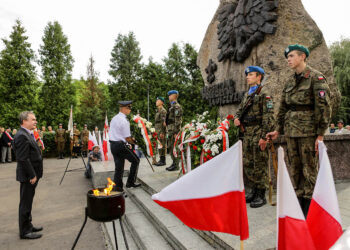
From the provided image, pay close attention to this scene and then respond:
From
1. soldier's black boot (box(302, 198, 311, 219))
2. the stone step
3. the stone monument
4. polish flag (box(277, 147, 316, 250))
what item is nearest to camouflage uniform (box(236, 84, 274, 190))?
soldier's black boot (box(302, 198, 311, 219))

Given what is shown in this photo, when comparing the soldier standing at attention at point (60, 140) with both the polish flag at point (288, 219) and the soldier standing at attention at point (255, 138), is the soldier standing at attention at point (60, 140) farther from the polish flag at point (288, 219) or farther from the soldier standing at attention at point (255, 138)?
the polish flag at point (288, 219)

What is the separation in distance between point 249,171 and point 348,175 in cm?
266

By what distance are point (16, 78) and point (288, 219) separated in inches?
1115

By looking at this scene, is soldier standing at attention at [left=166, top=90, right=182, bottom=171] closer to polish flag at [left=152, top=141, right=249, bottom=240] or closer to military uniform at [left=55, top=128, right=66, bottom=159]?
polish flag at [left=152, top=141, right=249, bottom=240]

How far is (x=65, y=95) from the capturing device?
102 feet

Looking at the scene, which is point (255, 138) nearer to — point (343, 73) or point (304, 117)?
point (304, 117)

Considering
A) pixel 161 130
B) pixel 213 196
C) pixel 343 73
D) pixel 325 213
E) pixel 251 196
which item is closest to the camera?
pixel 325 213

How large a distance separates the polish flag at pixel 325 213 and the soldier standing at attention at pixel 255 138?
5.59ft

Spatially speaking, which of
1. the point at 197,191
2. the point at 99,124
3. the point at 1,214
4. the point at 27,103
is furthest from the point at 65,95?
the point at 197,191

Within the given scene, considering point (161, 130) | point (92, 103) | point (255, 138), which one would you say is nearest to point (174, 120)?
point (161, 130)

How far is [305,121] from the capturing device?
3.38 m

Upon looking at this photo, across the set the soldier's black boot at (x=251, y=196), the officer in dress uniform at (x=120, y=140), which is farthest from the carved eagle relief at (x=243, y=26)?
the soldier's black boot at (x=251, y=196)

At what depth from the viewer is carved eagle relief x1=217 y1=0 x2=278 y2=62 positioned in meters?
4.84

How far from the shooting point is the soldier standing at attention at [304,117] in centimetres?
321
